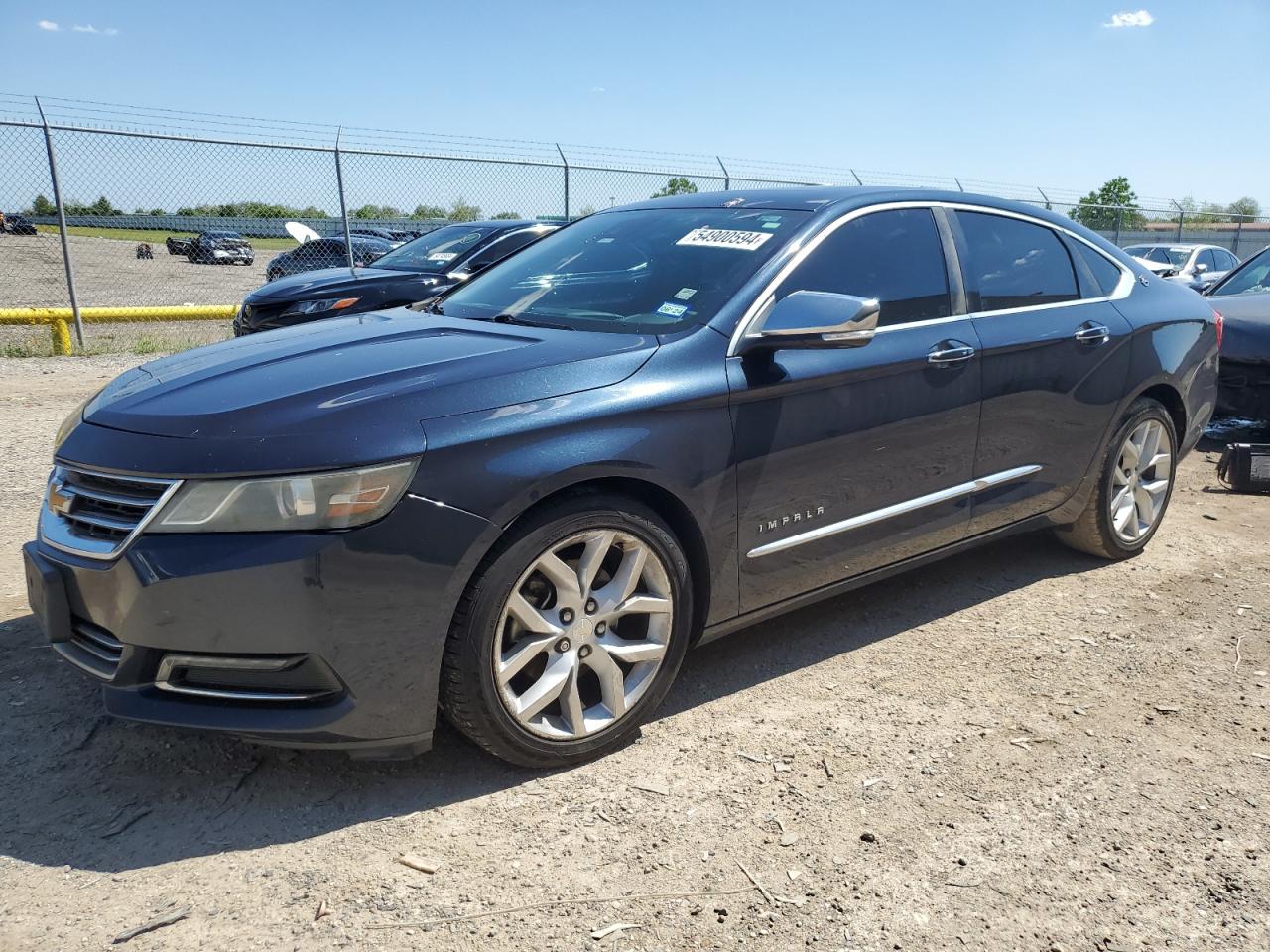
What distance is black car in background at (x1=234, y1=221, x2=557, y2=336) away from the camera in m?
8.38

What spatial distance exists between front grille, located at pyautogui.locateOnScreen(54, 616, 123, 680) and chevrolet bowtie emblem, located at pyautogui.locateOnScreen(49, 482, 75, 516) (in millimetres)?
299

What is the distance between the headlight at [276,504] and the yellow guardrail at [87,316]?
9378 mm

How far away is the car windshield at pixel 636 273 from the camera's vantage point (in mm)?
3287

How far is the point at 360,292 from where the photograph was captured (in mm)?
8492

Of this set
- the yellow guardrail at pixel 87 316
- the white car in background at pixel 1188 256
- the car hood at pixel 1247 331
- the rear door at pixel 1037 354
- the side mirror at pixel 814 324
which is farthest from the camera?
the white car in background at pixel 1188 256

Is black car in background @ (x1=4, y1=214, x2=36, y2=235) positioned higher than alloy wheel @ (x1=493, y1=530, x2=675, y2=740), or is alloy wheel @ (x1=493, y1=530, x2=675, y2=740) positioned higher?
black car in background @ (x1=4, y1=214, x2=36, y2=235)

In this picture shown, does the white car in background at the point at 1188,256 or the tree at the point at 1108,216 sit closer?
the white car in background at the point at 1188,256

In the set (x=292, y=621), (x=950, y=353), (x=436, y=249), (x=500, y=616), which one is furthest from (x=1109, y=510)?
(x=436, y=249)

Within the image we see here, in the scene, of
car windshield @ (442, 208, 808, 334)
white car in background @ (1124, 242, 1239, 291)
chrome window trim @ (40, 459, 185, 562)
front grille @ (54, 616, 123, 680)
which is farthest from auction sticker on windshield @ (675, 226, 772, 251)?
white car in background @ (1124, 242, 1239, 291)

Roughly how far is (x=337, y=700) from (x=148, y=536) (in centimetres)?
60

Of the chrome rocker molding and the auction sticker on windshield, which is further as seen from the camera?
the auction sticker on windshield

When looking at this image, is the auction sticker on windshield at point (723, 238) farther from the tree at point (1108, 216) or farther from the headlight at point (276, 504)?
the tree at point (1108, 216)

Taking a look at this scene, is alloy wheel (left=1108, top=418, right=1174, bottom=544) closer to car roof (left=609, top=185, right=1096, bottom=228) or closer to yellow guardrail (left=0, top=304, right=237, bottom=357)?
car roof (left=609, top=185, right=1096, bottom=228)

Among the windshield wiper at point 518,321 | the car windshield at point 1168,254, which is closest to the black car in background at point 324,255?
the windshield wiper at point 518,321
